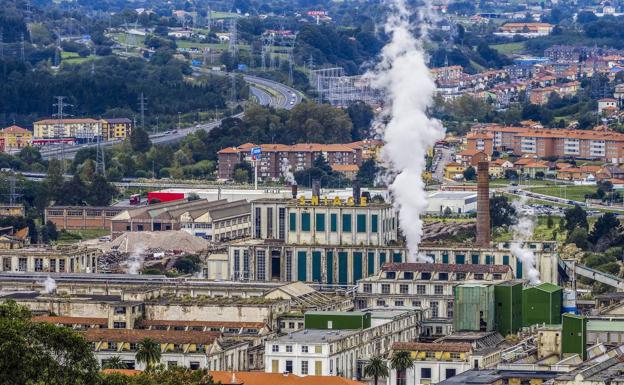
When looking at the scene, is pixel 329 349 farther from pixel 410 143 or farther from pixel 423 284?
pixel 410 143

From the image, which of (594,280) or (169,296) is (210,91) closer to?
(594,280)

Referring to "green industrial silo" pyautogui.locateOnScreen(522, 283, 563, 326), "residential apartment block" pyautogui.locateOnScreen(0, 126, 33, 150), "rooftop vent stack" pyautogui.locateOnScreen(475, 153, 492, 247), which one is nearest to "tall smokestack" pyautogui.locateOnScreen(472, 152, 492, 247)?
"rooftop vent stack" pyautogui.locateOnScreen(475, 153, 492, 247)

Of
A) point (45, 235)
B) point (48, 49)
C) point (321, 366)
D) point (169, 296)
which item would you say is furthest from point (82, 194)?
point (48, 49)

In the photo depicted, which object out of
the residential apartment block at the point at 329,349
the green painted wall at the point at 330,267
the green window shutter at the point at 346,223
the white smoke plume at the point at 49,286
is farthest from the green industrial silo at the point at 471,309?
the green window shutter at the point at 346,223

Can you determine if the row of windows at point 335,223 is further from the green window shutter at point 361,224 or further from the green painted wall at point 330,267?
the green painted wall at point 330,267

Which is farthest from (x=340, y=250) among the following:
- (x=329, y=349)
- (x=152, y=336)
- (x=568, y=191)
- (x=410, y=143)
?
(x=568, y=191)

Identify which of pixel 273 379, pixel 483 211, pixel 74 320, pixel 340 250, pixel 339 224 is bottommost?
pixel 273 379

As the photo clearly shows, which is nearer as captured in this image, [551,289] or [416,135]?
[551,289]
